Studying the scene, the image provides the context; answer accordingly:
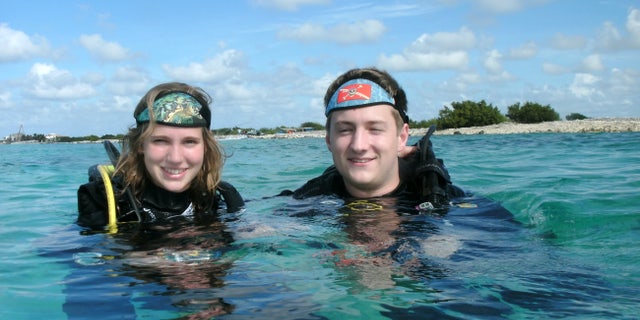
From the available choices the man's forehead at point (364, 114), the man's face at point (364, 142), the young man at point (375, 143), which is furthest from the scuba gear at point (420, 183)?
the man's forehead at point (364, 114)

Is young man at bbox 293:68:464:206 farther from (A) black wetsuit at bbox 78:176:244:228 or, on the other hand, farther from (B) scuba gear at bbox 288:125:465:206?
(A) black wetsuit at bbox 78:176:244:228

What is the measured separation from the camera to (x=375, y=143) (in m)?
4.42

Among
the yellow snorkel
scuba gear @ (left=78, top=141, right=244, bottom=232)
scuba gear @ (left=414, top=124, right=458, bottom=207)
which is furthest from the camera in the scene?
scuba gear @ (left=414, top=124, right=458, bottom=207)

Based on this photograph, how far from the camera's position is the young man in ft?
14.6

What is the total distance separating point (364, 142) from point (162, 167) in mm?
1597

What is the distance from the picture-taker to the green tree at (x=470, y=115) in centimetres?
5209

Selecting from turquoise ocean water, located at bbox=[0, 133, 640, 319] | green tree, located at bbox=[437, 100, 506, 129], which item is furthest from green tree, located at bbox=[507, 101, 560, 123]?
turquoise ocean water, located at bbox=[0, 133, 640, 319]

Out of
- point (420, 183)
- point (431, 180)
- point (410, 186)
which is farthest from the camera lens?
point (410, 186)

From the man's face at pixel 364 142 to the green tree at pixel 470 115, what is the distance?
4939 centimetres

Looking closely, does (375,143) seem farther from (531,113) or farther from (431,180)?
(531,113)

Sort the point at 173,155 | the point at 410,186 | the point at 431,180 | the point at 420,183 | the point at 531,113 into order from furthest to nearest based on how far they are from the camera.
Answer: the point at 531,113
the point at 410,186
the point at 420,183
the point at 431,180
the point at 173,155

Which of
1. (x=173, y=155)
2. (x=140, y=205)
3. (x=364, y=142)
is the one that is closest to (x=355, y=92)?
(x=364, y=142)

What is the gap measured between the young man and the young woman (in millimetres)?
1087

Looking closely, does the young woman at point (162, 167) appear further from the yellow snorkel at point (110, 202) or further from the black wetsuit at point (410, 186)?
the black wetsuit at point (410, 186)
